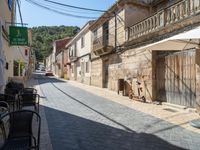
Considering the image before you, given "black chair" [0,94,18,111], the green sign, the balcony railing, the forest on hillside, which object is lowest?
"black chair" [0,94,18,111]

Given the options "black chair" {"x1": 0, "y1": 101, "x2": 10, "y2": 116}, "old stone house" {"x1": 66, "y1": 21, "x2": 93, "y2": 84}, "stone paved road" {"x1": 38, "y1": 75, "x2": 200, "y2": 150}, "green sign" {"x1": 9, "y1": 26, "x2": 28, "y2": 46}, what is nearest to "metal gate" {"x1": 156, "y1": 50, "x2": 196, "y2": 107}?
"stone paved road" {"x1": 38, "y1": 75, "x2": 200, "y2": 150}

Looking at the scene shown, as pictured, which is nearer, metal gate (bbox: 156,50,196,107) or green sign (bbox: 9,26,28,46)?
metal gate (bbox: 156,50,196,107)

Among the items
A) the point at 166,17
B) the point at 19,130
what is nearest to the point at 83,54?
the point at 166,17

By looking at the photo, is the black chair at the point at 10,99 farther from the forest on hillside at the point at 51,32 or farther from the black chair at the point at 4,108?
the forest on hillside at the point at 51,32

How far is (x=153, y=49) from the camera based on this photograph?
A: 9617mm

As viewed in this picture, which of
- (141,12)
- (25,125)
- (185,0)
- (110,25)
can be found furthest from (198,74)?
(110,25)

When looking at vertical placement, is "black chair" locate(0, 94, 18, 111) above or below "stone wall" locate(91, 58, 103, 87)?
below

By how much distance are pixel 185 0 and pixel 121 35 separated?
707 cm

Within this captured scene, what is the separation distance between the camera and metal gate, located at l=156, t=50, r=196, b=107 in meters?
9.88

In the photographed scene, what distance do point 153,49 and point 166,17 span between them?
9.18 feet

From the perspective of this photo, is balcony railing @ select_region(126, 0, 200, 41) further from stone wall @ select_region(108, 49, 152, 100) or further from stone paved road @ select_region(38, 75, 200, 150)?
stone paved road @ select_region(38, 75, 200, 150)

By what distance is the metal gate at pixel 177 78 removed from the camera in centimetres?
988

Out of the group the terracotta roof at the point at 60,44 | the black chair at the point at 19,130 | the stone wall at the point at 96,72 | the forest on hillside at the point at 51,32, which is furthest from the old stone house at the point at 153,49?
the forest on hillside at the point at 51,32

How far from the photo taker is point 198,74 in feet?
30.6
